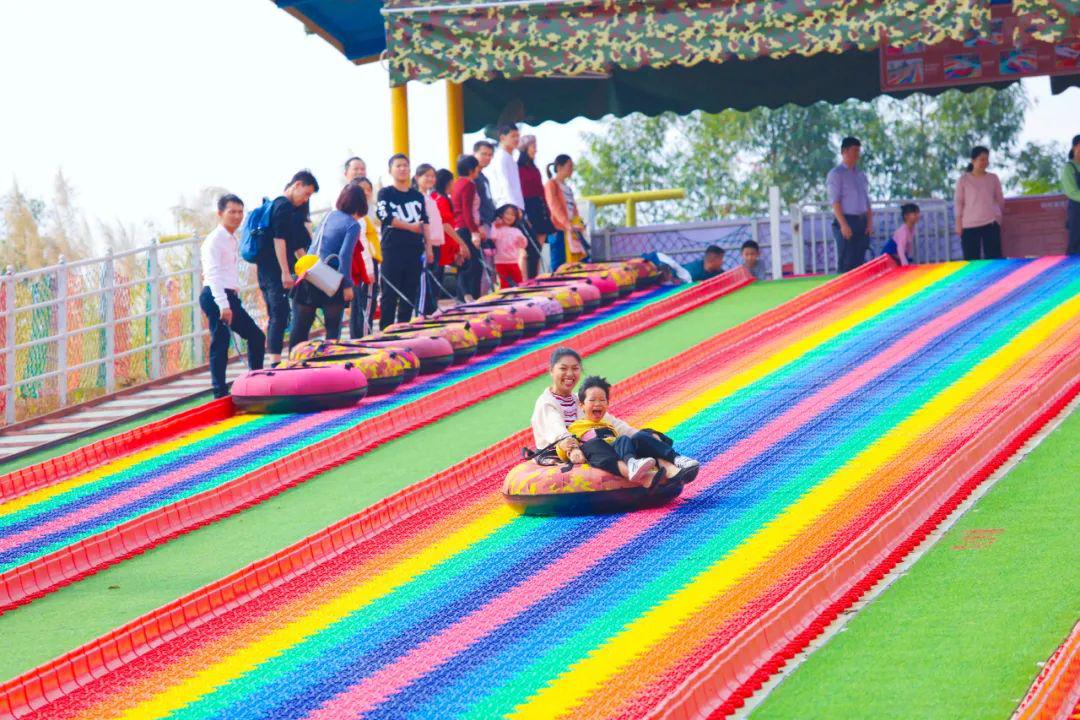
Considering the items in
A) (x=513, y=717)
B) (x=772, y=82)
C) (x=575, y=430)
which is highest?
(x=772, y=82)

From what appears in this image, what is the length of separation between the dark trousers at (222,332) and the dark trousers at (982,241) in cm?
754

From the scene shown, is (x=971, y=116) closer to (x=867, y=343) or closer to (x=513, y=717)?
(x=867, y=343)

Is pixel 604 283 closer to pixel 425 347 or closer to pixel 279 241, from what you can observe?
pixel 425 347

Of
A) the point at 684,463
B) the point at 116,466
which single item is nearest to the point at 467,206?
the point at 116,466

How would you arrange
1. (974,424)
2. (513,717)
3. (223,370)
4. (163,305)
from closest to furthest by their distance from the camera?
(513,717) < (974,424) < (223,370) < (163,305)

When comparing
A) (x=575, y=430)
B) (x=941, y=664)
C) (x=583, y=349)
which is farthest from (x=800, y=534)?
(x=583, y=349)

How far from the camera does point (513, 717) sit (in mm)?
6191

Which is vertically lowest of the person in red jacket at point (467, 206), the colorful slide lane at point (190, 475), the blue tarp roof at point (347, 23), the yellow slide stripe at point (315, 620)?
the yellow slide stripe at point (315, 620)

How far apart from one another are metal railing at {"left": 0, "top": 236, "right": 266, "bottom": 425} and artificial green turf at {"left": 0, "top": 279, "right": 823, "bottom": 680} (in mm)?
3522

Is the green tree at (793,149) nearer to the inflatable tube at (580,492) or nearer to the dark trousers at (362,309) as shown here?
the dark trousers at (362,309)

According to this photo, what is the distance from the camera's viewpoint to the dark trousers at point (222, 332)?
13031 millimetres

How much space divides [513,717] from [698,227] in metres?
13.3

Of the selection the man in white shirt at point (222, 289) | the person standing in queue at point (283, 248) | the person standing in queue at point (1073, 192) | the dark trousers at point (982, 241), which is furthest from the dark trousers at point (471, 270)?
the person standing in queue at point (1073, 192)

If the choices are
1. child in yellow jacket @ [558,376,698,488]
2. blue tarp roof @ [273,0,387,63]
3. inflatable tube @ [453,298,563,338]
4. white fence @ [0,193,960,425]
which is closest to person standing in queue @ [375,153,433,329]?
inflatable tube @ [453,298,563,338]
